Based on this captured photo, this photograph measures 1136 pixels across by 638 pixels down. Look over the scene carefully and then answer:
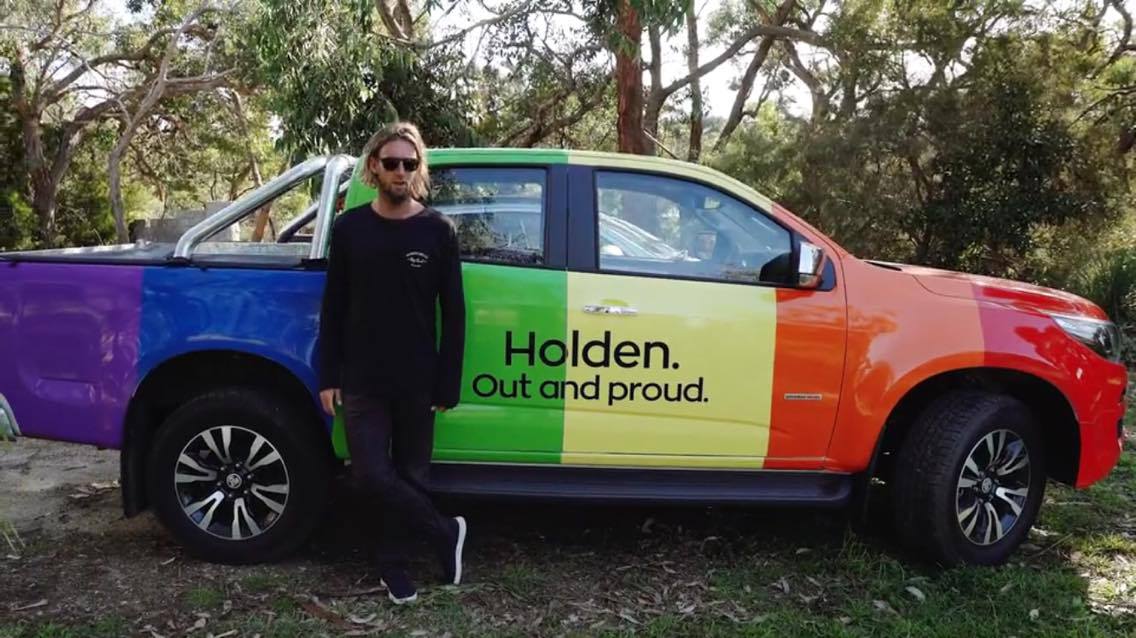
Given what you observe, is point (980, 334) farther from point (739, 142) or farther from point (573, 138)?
point (573, 138)

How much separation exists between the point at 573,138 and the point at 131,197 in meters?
14.5

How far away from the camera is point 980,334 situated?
3.84 meters

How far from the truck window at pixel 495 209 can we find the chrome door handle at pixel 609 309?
30cm

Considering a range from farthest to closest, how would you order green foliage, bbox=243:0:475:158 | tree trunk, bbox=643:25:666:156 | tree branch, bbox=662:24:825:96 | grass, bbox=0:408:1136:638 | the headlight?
tree trunk, bbox=643:25:666:156 < tree branch, bbox=662:24:825:96 < green foliage, bbox=243:0:475:158 < the headlight < grass, bbox=0:408:1136:638

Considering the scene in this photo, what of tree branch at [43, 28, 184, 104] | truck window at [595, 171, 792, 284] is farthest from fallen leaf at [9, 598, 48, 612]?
tree branch at [43, 28, 184, 104]

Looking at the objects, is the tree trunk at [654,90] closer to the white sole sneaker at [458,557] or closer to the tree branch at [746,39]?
the tree branch at [746,39]

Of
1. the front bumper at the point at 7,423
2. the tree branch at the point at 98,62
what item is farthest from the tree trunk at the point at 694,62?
the front bumper at the point at 7,423

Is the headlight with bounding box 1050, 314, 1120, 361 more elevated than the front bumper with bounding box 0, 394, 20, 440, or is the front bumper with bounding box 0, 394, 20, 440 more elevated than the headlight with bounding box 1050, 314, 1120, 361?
the headlight with bounding box 1050, 314, 1120, 361

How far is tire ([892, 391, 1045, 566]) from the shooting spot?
3.84 metres

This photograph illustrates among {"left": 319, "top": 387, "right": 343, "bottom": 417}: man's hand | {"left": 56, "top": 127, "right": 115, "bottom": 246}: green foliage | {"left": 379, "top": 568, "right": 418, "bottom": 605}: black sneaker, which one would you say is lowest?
{"left": 379, "top": 568, "right": 418, "bottom": 605}: black sneaker

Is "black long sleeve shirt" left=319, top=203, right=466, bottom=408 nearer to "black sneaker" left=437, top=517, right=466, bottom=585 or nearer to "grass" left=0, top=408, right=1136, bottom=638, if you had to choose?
"black sneaker" left=437, top=517, right=466, bottom=585

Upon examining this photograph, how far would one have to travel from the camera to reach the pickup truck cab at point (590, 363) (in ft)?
12.3

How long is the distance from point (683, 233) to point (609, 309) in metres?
0.53

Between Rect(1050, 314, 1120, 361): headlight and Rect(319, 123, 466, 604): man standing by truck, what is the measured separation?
270 cm
